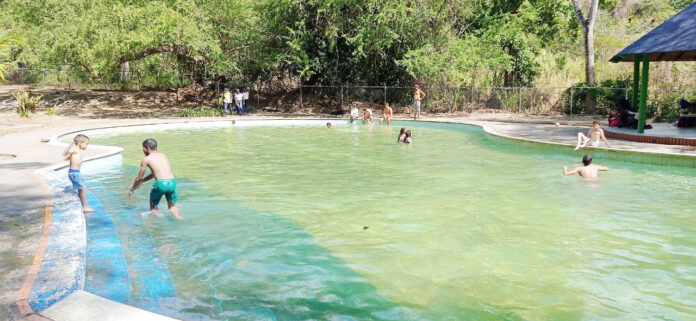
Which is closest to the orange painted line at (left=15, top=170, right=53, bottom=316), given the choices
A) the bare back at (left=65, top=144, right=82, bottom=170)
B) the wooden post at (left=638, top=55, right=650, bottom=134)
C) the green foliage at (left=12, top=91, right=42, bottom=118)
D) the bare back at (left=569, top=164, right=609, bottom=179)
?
the bare back at (left=65, top=144, right=82, bottom=170)

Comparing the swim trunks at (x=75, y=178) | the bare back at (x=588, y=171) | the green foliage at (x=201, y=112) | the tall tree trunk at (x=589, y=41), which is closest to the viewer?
the swim trunks at (x=75, y=178)

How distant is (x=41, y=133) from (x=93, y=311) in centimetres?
1752

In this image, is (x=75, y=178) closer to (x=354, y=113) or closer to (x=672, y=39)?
(x=672, y=39)

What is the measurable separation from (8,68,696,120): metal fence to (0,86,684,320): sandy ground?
1.37 meters

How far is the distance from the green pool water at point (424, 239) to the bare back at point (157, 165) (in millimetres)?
809

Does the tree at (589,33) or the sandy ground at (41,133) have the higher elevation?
the tree at (589,33)

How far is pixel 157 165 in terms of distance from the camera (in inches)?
318

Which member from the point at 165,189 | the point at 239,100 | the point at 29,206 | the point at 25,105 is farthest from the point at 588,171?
the point at 25,105

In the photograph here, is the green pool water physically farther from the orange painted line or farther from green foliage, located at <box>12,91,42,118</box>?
green foliage, located at <box>12,91,42,118</box>

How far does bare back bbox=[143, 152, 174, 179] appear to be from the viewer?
8.03 meters

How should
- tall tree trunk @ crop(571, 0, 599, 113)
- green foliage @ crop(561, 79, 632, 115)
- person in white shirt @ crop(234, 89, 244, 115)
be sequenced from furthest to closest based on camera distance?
1. person in white shirt @ crop(234, 89, 244, 115)
2. tall tree trunk @ crop(571, 0, 599, 113)
3. green foliage @ crop(561, 79, 632, 115)

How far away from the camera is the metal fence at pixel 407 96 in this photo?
25312 mm

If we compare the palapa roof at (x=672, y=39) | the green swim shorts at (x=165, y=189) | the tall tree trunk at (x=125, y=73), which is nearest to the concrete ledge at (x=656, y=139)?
the palapa roof at (x=672, y=39)

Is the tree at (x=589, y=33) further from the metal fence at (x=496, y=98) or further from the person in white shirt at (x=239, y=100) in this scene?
the person in white shirt at (x=239, y=100)
